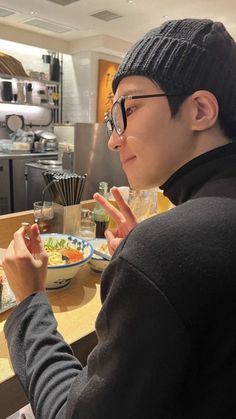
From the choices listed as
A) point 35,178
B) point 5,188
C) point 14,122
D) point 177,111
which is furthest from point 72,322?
point 14,122

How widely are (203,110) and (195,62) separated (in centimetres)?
9

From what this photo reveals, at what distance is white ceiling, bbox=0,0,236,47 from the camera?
4090mm

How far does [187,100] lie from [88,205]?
122 cm

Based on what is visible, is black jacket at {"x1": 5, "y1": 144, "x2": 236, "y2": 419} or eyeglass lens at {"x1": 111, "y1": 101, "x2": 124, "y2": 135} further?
eyeglass lens at {"x1": 111, "y1": 101, "x2": 124, "y2": 135}

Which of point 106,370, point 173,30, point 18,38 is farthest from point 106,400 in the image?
point 18,38

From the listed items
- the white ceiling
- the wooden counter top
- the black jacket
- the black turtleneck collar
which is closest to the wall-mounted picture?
Answer: the white ceiling

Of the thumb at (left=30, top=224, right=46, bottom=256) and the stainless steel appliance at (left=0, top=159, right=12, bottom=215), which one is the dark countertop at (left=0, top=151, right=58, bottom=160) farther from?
the thumb at (left=30, top=224, right=46, bottom=256)

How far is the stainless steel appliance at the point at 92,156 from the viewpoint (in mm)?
2043

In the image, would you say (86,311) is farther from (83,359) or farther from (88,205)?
(88,205)

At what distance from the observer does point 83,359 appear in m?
0.87

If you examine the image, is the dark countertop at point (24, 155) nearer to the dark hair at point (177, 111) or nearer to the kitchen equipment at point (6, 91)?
the kitchen equipment at point (6, 91)

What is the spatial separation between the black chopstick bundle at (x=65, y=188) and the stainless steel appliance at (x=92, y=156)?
A: 66 centimetres

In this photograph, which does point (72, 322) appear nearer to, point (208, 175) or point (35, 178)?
point (208, 175)

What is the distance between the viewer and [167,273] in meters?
0.41
